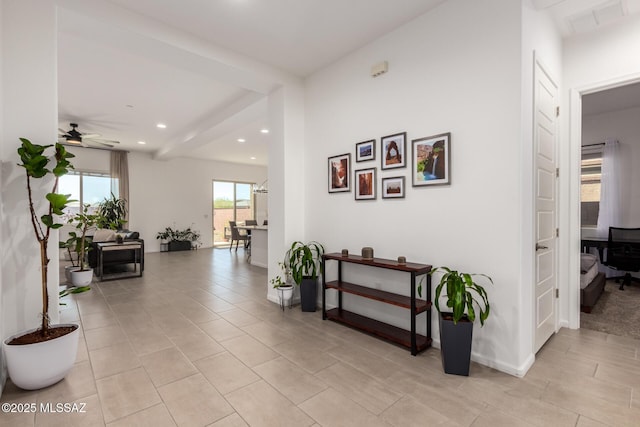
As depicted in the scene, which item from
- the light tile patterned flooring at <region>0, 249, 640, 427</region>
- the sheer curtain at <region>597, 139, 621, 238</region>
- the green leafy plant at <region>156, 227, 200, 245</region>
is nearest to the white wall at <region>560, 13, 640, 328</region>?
the light tile patterned flooring at <region>0, 249, 640, 427</region>

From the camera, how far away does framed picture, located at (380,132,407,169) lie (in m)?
2.94

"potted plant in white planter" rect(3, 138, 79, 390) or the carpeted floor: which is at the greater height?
"potted plant in white planter" rect(3, 138, 79, 390)

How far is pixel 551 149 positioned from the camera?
9.42 ft

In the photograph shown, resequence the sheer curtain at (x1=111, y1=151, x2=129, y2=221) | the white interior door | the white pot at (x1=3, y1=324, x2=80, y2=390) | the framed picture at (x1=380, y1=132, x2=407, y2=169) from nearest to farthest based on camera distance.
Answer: the white pot at (x1=3, y1=324, x2=80, y2=390) → the white interior door → the framed picture at (x1=380, y1=132, x2=407, y2=169) → the sheer curtain at (x1=111, y1=151, x2=129, y2=221)

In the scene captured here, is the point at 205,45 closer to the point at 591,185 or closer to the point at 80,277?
the point at 80,277

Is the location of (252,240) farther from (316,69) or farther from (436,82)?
(436,82)

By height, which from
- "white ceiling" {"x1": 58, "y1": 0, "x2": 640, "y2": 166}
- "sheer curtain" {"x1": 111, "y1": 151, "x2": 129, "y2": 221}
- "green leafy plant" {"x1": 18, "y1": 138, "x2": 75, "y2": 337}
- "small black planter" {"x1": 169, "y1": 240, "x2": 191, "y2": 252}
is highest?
"white ceiling" {"x1": 58, "y1": 0, "x2": 640, "y2": 166}

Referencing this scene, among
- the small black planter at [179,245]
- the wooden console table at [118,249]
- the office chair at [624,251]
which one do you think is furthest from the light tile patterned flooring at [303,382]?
the small black planter at [179,245]

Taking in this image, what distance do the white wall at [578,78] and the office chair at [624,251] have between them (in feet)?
8.50

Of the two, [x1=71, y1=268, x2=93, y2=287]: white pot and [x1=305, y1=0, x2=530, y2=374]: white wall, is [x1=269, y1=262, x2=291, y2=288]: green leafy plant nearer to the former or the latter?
[x1=305, y1=0, x2=530, y2=374]: white wall

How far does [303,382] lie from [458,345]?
1.18m

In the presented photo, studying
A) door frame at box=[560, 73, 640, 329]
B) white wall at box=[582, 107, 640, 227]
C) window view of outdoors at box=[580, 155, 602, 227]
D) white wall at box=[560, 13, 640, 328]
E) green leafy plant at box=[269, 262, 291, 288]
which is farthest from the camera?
window view of outdoors at box=[580, 155, 602, 227]

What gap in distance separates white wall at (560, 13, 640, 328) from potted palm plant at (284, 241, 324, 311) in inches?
109

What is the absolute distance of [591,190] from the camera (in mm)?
5762
